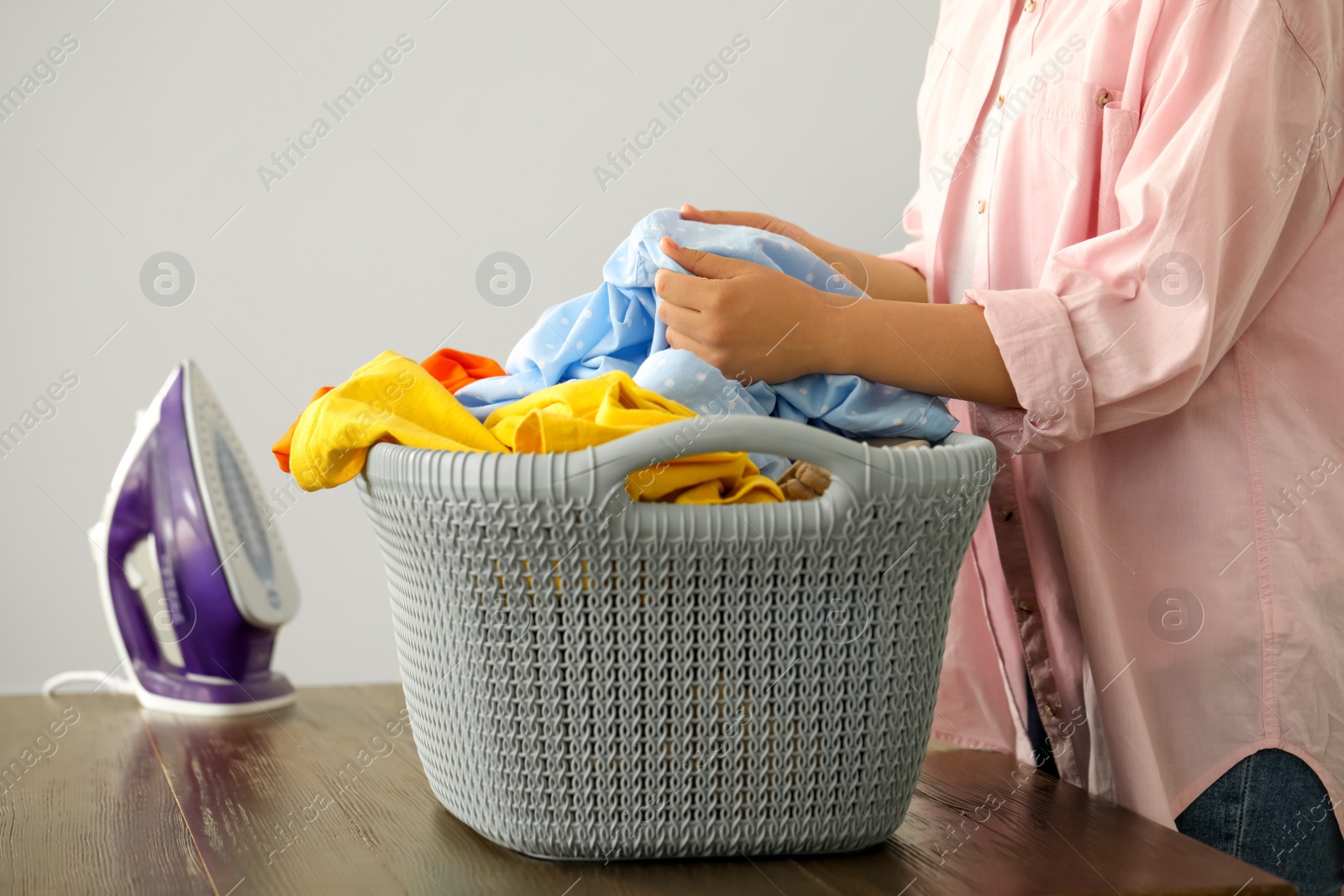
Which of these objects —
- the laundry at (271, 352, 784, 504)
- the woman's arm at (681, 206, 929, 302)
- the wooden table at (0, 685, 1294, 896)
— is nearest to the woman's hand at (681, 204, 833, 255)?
the woman's arm at (681, 206, 929, 302)

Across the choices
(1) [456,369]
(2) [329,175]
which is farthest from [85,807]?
(2) [329,175]

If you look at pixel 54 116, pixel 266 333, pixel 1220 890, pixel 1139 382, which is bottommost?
pixel 1220 890

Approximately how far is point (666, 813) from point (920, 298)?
0.52 metres

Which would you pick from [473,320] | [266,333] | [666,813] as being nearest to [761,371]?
[666,813]

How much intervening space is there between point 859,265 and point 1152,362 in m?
0.28

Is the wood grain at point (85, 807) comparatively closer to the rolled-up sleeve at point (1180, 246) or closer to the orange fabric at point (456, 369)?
the orange fabric at point (456, 369)

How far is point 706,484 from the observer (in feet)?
1.48

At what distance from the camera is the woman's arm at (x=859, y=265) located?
75cm

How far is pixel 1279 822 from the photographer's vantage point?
0.61 m

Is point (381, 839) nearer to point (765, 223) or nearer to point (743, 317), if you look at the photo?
point (743, 317)

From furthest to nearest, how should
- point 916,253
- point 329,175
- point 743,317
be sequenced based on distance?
1. point 329,175
2. point 916,253
3. point 743,317

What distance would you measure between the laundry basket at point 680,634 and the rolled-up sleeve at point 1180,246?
127 mm

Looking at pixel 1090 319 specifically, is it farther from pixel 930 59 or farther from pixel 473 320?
pixel 473 320

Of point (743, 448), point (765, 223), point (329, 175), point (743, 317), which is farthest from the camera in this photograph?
point (329, 175)
